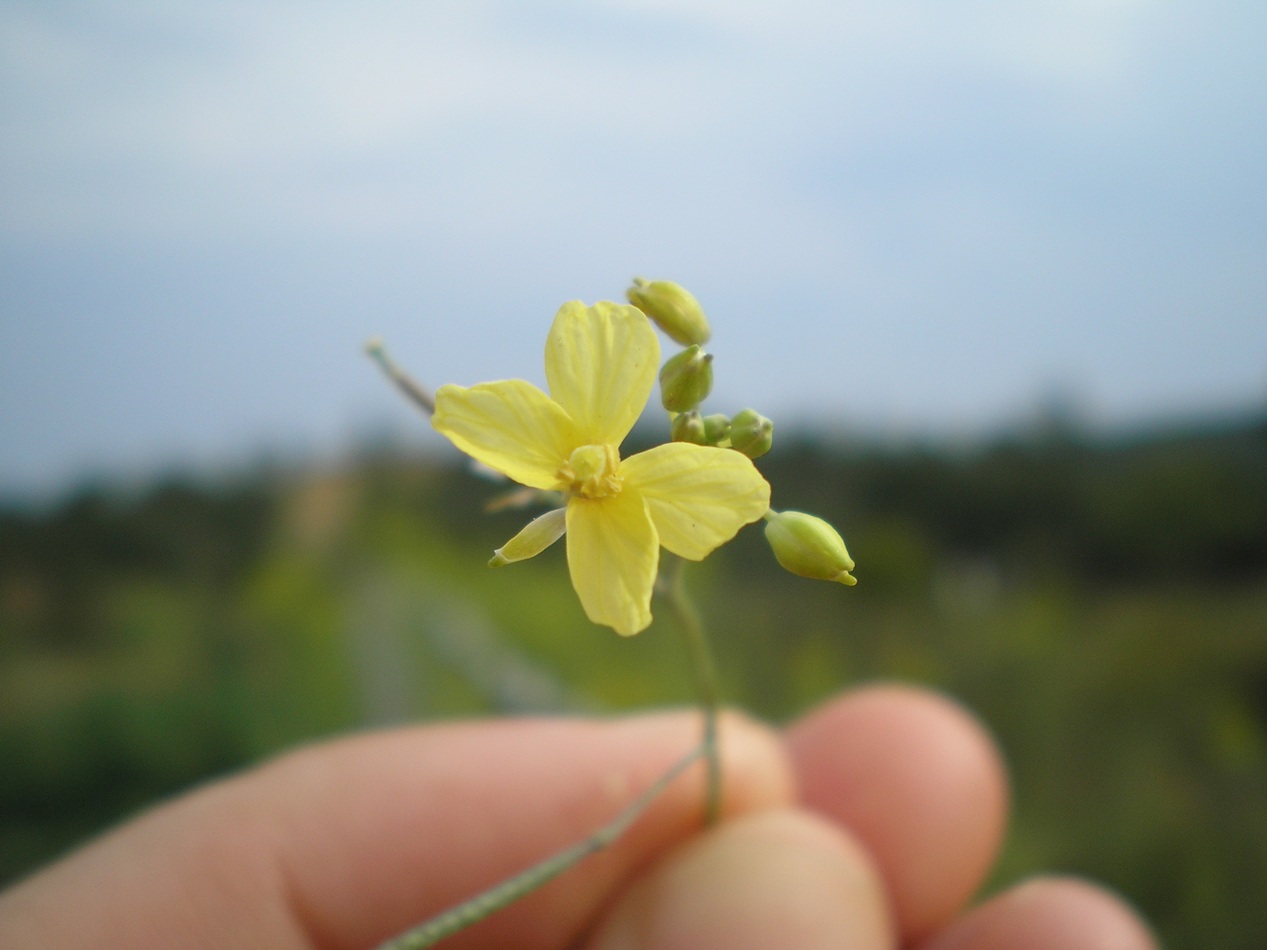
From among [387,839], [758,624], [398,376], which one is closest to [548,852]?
[387,839]

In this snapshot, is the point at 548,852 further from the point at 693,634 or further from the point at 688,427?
the point at 688,427

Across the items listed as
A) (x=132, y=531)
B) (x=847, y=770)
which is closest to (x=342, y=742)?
(x=847, y=770)

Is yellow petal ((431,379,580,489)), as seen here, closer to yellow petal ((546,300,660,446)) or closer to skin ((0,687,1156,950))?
yellow petal ((546,300,660,446))

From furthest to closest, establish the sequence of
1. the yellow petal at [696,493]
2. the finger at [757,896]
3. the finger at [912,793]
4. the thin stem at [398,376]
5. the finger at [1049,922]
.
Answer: the finger at [912,793] < the finger at [1049,922] < the finger at [757,896] < the thin stem at [398,376] < the yellow petal at [696,493]

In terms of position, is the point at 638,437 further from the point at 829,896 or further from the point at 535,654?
the point at 535,654

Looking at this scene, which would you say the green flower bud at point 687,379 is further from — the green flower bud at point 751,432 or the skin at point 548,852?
the skin at point 548,852

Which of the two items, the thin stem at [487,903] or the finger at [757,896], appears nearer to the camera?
the thin stem at [487,903]

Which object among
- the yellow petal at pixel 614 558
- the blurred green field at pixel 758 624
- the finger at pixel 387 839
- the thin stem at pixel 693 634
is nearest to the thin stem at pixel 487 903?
the thin stem at pixel 693 634
